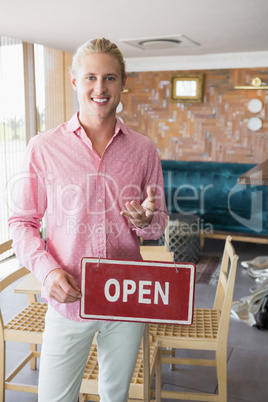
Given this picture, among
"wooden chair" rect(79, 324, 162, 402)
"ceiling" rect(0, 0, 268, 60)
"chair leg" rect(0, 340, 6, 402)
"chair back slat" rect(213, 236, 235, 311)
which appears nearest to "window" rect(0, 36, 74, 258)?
"ceiling" rect(0, 0, 268, 60)

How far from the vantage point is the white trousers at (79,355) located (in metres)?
1.40

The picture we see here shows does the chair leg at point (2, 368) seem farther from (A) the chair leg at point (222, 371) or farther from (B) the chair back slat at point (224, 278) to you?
(B) the chair back slat at point (224, 278)

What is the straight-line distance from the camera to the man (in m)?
1.38

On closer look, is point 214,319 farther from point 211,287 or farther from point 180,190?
point 180,190

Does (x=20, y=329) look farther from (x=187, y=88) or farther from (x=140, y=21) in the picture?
(x=187, y=88)

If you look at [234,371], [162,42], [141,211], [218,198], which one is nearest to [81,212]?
[141,211]

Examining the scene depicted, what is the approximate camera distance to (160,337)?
7.58ft

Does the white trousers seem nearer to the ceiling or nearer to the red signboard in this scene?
the red signboard

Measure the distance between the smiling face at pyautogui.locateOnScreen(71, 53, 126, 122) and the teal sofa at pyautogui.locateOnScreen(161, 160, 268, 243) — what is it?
4.47 meters

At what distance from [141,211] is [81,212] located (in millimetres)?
278

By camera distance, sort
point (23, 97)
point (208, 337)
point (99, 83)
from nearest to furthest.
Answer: point (99, 83), point (208, 337), point (23, 97)

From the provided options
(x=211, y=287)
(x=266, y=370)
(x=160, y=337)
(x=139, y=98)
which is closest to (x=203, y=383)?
(x=266, y=370)

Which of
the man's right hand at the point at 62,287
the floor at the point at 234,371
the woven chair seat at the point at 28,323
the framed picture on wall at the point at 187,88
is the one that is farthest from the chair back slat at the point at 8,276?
the framed picture on wall at the point at 187,88

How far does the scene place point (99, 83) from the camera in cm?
135
